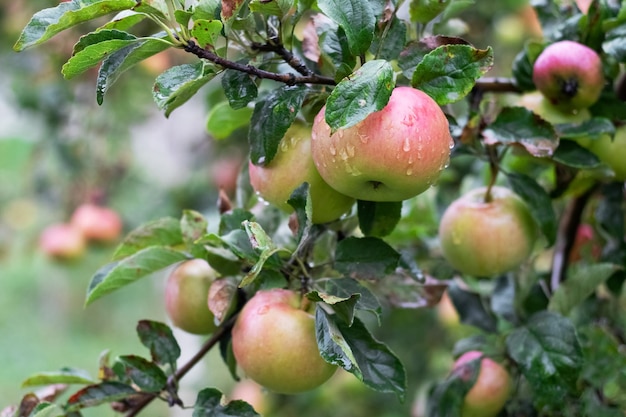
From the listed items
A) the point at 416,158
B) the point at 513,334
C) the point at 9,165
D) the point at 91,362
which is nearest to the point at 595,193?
the point at 513,334

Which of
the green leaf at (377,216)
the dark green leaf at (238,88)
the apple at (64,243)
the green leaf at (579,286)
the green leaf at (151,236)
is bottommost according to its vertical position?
the apple at (64,243)

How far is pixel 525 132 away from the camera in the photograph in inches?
29.4

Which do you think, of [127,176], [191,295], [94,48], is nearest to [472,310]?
[191,295]

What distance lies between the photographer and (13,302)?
14.7ft

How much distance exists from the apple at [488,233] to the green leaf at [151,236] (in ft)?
1.05

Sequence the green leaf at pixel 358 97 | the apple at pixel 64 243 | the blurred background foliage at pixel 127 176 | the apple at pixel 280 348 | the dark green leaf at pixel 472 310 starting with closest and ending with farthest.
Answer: the green leaf at pixel 358 97
the apple at pixel 280 348
the dark green leaf at pixel 472 310
the blurred background foliage at pixel 127 176
the apple at pixel 64 243

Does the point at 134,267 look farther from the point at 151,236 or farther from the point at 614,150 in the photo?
the point at 614,150

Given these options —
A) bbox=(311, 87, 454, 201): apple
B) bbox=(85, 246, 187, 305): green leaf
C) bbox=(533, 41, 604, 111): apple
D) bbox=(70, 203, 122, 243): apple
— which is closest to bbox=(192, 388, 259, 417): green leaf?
bbox=(85, 246, 187, 305): green leaf

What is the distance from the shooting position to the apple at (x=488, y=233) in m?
0.84

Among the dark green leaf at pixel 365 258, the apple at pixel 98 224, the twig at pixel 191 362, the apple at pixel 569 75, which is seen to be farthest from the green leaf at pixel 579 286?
the apple at pixel 98 224

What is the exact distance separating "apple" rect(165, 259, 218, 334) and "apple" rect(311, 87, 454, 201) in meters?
0.23

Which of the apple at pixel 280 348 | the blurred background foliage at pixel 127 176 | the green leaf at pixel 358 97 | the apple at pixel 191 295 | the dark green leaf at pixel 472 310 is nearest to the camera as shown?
the green leaf at pixel 358 97

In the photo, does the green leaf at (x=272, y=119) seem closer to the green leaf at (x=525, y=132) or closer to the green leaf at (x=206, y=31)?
the green leaf at (x=206, y=31)

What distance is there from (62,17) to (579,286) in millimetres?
653
